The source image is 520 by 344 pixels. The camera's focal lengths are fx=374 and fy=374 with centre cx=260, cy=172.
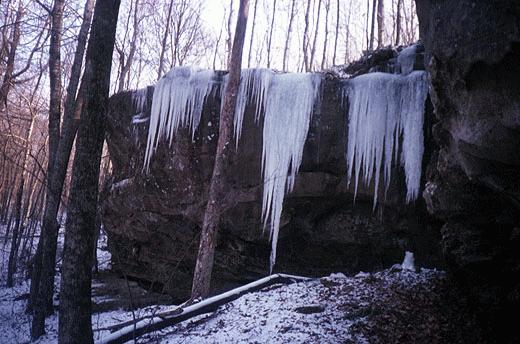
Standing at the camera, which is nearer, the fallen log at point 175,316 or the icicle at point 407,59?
the fallen log at point 175,316

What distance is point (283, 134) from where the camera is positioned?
8.18 meters

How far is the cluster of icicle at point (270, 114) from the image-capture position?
26.5 ft

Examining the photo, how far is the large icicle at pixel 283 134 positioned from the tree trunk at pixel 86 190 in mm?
4484

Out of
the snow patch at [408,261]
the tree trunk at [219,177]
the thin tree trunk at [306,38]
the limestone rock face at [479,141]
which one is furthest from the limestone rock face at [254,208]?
the thin tree trunk at [306,38]

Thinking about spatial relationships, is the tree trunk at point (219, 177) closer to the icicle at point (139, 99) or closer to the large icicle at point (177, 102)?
the large icicle at point (177, 102)

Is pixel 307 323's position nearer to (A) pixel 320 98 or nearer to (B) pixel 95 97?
(B) pixel 95 97

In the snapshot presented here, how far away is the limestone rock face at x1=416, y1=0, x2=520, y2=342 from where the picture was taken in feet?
10.2

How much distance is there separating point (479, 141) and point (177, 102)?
6949 mm

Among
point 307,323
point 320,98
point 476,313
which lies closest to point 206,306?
point 307,323

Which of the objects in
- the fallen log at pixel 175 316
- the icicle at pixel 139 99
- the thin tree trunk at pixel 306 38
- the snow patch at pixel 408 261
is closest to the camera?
the fallen log at pixel 175 316

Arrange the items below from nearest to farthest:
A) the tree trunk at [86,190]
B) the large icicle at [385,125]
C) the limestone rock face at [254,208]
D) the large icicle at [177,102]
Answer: the tree trunk at [86,190] → the large icicle at [385,125] → the limestone rock face at [254,208] → the large icicle at [177,102]

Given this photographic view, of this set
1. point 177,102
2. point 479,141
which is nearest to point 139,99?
point 177,102

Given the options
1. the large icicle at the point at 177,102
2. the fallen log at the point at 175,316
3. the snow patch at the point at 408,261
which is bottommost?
the fallen log at the point at 175,316

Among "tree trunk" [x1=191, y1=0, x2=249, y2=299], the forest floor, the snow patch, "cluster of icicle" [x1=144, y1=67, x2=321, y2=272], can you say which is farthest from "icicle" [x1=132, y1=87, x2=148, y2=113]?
the snow patch
